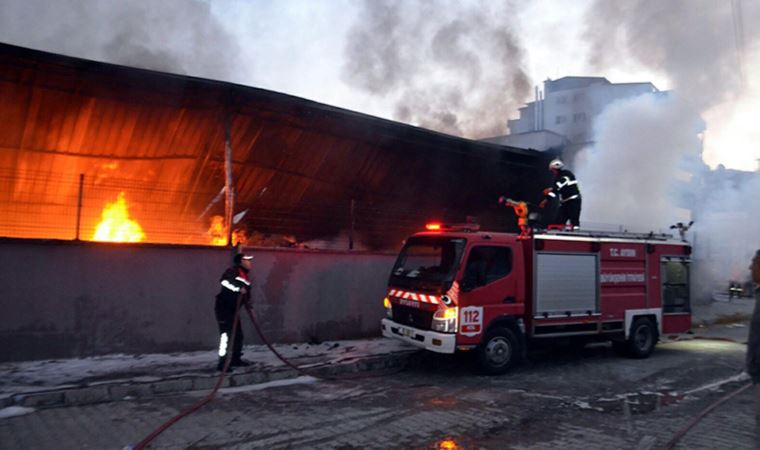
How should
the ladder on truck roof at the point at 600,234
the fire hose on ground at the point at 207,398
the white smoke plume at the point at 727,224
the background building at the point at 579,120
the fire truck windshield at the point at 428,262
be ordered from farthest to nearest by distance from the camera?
the background building at the point at 579,120
the white smoke plume at the point at 727,224
the ladder on truck roof at the point at 600,234
the fire truck windshield at the point at 428,262
the fire hose on ground at the point at 207,398

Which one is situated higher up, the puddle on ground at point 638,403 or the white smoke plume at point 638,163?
the white smoke plume at point 638,163

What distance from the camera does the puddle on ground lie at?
6.32 meters

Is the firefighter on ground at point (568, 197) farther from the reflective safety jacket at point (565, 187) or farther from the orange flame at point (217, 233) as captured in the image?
the orange flame at point (217, 233)

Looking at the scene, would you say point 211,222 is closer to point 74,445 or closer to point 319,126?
point 319,126

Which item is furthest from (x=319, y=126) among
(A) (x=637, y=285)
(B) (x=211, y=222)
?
(A) (x=637, y=285)

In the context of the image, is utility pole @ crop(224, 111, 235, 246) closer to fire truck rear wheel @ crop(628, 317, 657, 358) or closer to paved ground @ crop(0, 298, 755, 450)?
paved ground @ crop(0, 298, 755, 450)

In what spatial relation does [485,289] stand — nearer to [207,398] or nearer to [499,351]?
[499,351]

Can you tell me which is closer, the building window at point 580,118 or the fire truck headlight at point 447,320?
the fire truck headlight at point 447,320

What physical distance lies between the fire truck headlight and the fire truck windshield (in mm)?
402

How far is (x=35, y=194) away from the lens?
9.38 m

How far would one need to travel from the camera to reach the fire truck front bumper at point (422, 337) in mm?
7402

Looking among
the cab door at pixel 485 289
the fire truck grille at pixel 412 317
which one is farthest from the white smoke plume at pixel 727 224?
the fire truck grille at pixel 412 317

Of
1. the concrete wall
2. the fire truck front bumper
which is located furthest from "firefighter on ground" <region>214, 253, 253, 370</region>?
the fire truck front bumper

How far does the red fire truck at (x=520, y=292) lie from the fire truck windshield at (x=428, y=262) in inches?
0.7
